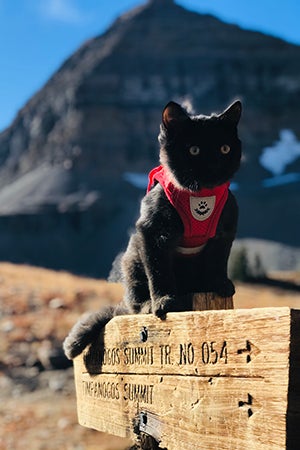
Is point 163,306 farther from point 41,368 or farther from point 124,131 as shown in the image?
point 124,131

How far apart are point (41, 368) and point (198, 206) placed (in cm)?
1010

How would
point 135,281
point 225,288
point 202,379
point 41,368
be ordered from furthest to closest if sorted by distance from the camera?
1. point 41,368
2. point 135,281
3. point 225,288
4. point 202,379

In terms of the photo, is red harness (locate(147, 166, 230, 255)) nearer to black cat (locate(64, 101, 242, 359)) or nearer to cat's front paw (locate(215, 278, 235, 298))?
black cat (locate(64, 101, 242, 359))

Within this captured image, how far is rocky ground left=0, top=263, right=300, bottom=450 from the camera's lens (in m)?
7.82

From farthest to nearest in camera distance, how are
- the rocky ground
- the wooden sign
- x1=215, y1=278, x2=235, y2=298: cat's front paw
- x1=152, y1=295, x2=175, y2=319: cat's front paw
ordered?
the rocky ground < x1=215, y1=278, x2=235, y2=298: cat's front paw < x1=152, y1=295, x2=175, y2=319: cat's front paw < the wooden sign

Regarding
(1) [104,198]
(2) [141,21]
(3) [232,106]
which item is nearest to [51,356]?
(3) [232,106]

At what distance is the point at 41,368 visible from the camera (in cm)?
1181

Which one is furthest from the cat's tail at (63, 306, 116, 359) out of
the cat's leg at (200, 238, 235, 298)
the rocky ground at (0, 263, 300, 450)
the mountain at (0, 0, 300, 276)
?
the mountain at (0, 0, 300, 276)

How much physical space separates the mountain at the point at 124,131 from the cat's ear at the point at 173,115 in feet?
123

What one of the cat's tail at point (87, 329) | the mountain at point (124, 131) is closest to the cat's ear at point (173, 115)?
the cat's tail at point (87, 329)

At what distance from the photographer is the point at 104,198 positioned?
47.0 m

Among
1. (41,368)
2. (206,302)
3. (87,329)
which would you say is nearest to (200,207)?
(206,302)

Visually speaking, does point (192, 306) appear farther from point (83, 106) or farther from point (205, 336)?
point (83, 106)

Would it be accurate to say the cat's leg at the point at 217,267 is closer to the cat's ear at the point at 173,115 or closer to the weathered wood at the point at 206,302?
the weathered wood at the point at 206,302
